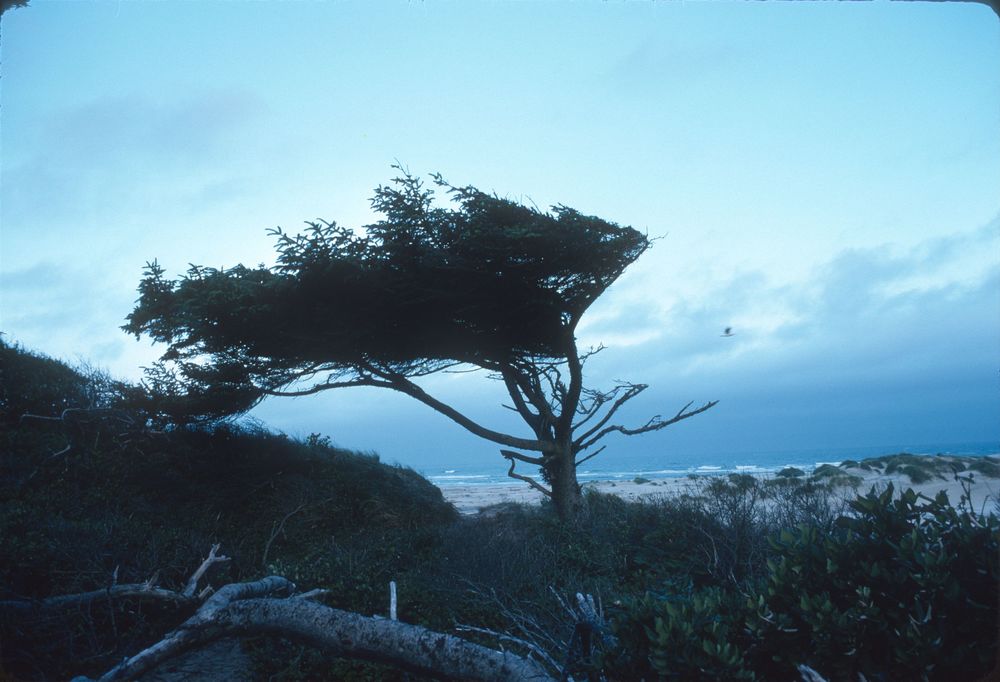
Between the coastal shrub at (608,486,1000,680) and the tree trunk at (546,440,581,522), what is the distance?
30.2 ft

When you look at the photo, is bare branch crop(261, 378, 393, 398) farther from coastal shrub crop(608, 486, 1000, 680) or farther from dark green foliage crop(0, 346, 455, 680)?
coastal shrub crop(608, 486, 1000, 680)

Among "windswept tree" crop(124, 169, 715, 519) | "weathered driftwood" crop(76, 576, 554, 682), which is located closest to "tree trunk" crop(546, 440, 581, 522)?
"windswept tree" crop(124, 169, 715, 519)

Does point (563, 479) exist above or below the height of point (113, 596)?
above

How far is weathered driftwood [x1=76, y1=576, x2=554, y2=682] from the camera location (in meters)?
3.29

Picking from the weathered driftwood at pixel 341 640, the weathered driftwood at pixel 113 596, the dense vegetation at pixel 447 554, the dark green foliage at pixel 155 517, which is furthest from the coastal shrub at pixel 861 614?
the dark green foliage at pixel 155 517

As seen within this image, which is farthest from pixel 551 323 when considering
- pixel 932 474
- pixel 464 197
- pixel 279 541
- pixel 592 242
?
pixel 932 474

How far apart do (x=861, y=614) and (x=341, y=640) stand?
9.82ft

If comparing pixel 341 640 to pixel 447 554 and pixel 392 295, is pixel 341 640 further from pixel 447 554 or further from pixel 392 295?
pixel 392 295

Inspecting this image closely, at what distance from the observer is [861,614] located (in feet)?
8.74

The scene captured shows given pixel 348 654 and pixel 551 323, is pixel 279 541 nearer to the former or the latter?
pixel 551 323

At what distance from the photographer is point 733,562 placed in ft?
26.5

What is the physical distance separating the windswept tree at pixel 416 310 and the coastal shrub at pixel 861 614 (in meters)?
7.41

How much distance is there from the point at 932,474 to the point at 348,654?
25.6 meters

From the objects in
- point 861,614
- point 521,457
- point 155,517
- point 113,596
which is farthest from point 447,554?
point 861,614
